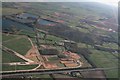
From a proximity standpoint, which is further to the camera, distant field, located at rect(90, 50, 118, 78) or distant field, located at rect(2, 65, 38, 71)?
distant field, located at rect(90, 50, 118, 78)

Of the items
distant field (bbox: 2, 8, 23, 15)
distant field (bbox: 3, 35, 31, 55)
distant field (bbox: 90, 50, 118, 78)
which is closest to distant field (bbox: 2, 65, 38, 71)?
distant field (bbox: 3, 35, 31, 55)

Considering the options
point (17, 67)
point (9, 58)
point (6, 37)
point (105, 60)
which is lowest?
point (105, 60)

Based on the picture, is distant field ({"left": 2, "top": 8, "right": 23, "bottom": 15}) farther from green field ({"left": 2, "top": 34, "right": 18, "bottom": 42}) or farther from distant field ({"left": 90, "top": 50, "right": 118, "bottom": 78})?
distant field ({"left": 90, "top": 50, "right": 118, "bottom": 78})

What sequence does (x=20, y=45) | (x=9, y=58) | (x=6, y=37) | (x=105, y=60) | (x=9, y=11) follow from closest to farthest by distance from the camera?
1. (x=9, y=58)
2. (x=20, y=45)
3. (x=105, y=60)
4. (x=6, y=37)
5. (x=9, y=11)

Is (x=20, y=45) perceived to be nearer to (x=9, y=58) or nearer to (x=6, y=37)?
(x=6, y=37)

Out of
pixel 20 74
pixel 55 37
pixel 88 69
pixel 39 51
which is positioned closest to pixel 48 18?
pixel 55 37

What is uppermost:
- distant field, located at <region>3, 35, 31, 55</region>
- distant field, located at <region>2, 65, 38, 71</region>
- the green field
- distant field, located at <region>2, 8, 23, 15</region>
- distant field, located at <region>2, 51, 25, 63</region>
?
distant field, located at <region>2, 8, 23, 15</region>

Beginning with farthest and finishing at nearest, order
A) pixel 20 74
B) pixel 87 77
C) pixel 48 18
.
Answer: pixel 48 18, pixel 87 77, pixel 20 74

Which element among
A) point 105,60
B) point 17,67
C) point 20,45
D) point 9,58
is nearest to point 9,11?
point 20,45

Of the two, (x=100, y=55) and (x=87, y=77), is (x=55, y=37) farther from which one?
(x=87, y=77)
